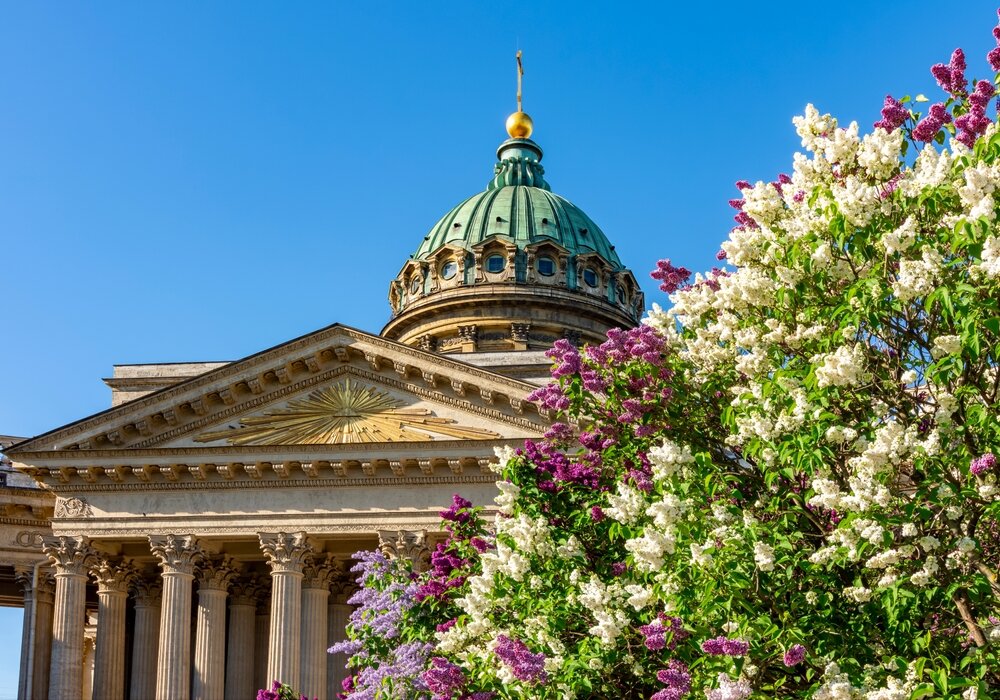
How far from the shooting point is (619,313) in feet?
233

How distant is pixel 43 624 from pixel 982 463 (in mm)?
35385

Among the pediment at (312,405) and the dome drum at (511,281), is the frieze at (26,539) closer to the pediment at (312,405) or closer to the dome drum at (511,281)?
the pediment at (312,405)

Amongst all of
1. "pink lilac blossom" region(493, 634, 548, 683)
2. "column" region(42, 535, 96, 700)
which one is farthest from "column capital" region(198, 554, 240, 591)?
"pink lilac blossom" region(493, 634, 548, 683)

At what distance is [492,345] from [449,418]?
90.0 ft

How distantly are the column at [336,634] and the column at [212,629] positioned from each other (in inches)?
129

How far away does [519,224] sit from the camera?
2896 inches

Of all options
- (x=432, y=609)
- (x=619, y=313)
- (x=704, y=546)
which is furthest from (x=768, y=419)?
(x=619, y=313)

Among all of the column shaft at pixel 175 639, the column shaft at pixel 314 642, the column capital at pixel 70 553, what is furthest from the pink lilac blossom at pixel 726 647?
the column capital at pixel 70 553

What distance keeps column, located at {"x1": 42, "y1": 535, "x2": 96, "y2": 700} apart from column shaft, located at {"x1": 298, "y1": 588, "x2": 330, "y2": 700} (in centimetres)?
627

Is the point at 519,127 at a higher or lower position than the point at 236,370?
higher

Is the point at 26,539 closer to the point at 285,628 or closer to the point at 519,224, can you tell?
the point at 285,628

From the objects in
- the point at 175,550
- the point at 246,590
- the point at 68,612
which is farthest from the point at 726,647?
the point at 246,590

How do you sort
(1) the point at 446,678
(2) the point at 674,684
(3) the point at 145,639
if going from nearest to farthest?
(2) the point at 674,684, (1) the point at 446,678, (3) the point at 145,639

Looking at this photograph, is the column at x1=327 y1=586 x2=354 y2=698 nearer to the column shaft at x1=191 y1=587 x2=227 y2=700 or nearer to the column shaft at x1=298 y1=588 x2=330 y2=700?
the column shaft at x1=298 y1=588 x2=330 y2=700
